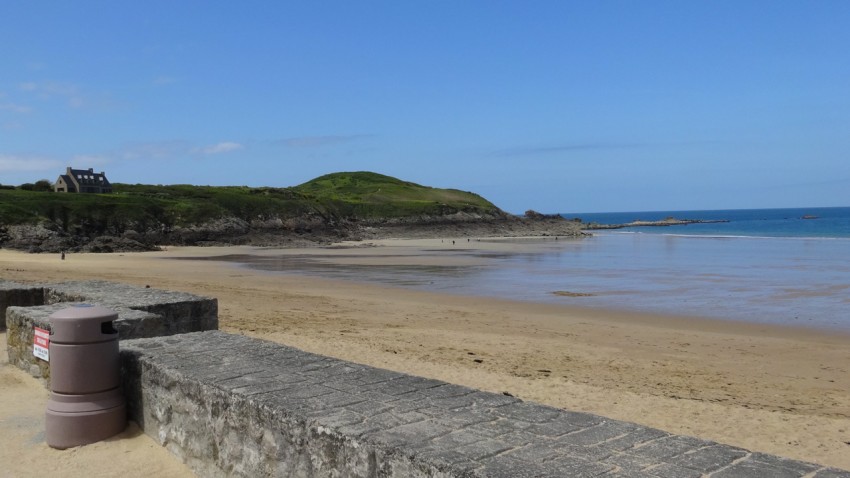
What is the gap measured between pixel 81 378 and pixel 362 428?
8.38ft

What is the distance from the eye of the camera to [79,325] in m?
4.40

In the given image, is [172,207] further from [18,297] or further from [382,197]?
[382,197]

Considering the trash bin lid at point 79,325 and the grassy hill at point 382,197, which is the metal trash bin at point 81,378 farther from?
the grassy hill at point 382,197

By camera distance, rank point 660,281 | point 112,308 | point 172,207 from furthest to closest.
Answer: point 172,207
point 660,281
point 112,308

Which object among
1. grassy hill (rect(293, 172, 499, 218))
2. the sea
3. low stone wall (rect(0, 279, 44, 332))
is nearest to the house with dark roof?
grassy hill (rect(293, 172, 499, 218))

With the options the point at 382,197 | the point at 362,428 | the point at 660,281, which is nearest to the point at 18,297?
the point at 362,428

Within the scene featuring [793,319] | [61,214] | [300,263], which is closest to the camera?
[793,319]

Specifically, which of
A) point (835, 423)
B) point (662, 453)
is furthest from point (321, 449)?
point (835, 423)

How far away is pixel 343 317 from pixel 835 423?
31.2 feet

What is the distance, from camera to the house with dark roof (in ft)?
211

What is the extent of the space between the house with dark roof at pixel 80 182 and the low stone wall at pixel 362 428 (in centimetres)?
6848

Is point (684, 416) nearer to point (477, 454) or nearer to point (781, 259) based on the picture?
point (477, 454)

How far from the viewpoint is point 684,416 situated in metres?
6.68

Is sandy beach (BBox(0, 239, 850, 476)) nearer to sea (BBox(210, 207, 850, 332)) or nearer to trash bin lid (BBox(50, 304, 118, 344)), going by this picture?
trash bin lid (BBox(50, 304, 118, 344))
